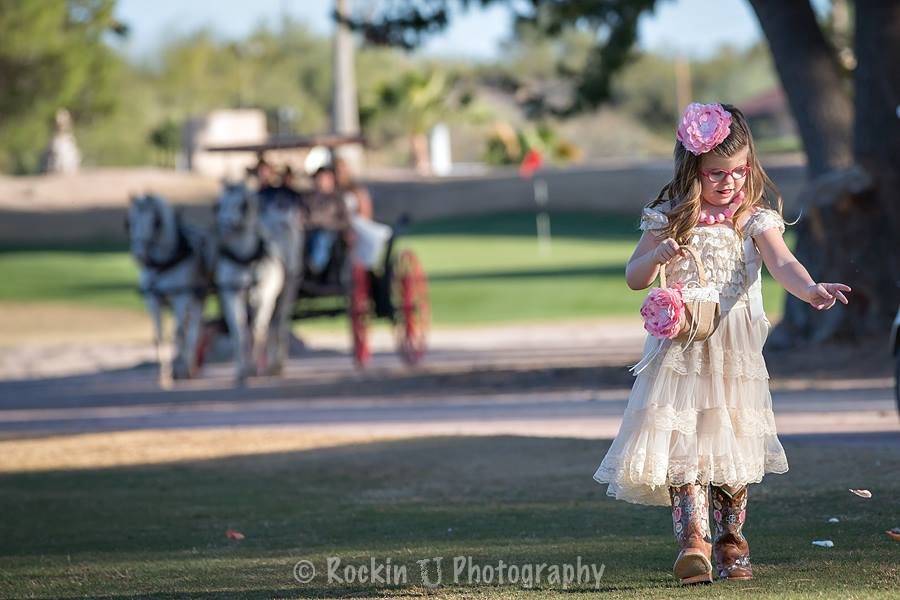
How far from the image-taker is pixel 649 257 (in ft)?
21.1

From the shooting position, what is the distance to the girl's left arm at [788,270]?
629cm

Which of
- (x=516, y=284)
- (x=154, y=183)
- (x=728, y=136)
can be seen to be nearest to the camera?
(x=728, y=136)

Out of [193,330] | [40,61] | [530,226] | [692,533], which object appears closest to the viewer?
[692,533]

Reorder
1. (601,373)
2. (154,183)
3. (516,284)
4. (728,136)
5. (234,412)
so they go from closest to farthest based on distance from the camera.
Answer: (728,136) < (234,412) < (601,373) < (516,284) < (154,183)

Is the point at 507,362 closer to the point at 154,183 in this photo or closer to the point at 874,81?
the point at 874,81

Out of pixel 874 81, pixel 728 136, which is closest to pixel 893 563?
pixel 728 136

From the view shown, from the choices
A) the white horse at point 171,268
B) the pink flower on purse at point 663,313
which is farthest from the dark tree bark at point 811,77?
the pink flower on purse at point 663,313

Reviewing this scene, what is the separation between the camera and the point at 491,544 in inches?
308

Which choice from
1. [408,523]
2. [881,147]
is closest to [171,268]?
[881,147]

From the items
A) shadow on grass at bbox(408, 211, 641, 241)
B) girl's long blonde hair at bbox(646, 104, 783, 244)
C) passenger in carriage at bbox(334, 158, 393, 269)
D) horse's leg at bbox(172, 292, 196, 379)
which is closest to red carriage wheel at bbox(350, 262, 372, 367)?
passenger in carriage at bbox(334, 158, 393, 269)

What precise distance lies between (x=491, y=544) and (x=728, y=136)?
7.96 feet

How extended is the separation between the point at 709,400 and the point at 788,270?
60 centimetres

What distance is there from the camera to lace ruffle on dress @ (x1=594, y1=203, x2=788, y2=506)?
6.39 m

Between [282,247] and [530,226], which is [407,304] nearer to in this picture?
[282,247]
